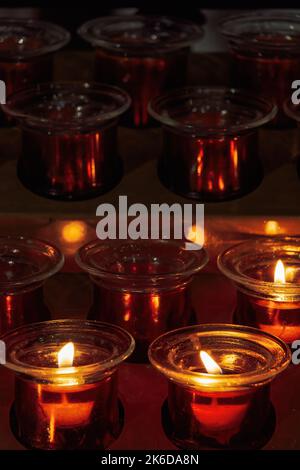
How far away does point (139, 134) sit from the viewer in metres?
1.03

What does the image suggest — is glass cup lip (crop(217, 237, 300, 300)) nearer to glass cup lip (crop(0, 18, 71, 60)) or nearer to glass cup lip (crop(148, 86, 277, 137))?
glass cup lip (crop(148, 86, 277, 137))

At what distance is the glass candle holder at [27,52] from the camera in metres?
0.98

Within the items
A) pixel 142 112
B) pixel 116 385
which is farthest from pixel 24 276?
pixel 142 112

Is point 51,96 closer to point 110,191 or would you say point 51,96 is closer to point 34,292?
point 110,191

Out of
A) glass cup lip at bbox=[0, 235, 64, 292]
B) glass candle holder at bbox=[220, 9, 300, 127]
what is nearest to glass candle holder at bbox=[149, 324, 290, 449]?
glass cup lip at bbox=[0, 235, 64, 292]

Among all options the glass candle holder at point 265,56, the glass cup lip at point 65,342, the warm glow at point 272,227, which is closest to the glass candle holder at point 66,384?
the glass cup lip at point 65,342

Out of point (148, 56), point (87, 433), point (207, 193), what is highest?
point (148, 56)

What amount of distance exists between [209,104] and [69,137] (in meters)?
0.16

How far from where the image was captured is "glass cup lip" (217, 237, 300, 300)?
827 mm

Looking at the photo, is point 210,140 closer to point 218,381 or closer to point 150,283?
point 150,283

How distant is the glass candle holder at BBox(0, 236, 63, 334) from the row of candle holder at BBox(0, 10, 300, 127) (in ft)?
0.60

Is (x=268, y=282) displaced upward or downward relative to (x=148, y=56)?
downward

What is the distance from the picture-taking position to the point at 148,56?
98 cm

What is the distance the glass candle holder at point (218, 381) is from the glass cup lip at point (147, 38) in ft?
1.01
